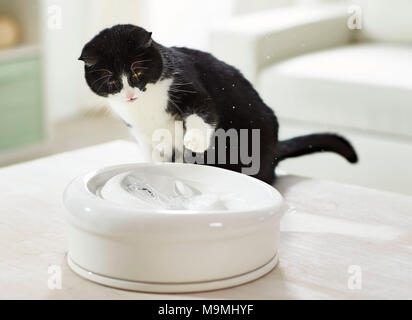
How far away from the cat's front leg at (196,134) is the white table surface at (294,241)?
17 cm

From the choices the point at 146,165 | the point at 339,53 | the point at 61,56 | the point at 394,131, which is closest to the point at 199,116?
the point at 146,165

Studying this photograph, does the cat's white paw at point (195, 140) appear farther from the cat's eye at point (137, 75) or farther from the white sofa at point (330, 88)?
the white sofa at point (330, 88)

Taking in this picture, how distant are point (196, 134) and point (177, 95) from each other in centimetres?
7

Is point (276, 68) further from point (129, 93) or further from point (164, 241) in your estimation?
point (164, 241)

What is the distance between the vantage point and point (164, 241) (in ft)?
2.89

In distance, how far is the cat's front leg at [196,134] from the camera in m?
1.20

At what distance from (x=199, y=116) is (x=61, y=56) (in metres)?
2.11

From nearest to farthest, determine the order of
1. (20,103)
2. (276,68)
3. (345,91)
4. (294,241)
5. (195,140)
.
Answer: (294,241) → (195,140) → (345,91) → (276,68) → (20,103)

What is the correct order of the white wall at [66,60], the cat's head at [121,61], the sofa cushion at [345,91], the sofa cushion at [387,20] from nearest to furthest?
the cat's head at [121,61] < the sofa cushion at [345,91] < the sofa cushion at [387,20] < the white wall at [66,60]

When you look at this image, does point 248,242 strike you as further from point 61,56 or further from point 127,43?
point 61,56

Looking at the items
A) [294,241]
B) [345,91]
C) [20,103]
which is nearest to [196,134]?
[294,241]

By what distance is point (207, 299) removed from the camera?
0.89m

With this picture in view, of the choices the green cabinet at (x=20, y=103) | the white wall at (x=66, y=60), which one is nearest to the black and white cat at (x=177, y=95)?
the green cabinet at (x=20, y=103)

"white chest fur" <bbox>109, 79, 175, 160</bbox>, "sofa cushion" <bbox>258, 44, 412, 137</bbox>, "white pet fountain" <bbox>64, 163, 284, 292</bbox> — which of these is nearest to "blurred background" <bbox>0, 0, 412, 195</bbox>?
"sofa cushion" <bbox>258, 44, 412, 137</bbox>
